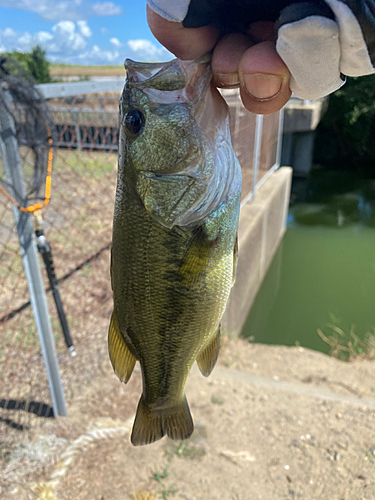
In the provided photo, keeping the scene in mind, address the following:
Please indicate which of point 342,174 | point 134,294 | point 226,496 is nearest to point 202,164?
point 134,294

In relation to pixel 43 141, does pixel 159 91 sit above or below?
above

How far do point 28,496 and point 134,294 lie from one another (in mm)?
1911

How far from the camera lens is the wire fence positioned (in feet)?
10.6

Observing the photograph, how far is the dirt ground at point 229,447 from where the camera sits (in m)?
2.54

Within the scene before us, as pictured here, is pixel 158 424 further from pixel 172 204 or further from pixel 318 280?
pixel 318 280

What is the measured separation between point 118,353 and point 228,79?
0.99 meters

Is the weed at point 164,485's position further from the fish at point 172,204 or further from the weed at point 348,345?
the weed at point 348,345

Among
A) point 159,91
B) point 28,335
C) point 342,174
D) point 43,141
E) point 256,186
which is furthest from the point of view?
point 342,174

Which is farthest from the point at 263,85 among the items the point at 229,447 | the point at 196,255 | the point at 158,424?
the point at 229,447

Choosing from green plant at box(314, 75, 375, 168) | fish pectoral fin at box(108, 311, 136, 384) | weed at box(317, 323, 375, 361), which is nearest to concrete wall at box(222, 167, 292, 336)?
Result: weed at box(317, 323, 375, 361)

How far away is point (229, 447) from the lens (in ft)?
9.41

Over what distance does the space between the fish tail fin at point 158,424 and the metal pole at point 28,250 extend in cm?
149

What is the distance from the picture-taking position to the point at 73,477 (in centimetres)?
259

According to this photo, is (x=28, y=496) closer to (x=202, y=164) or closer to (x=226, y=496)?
(x=226, y=496)
